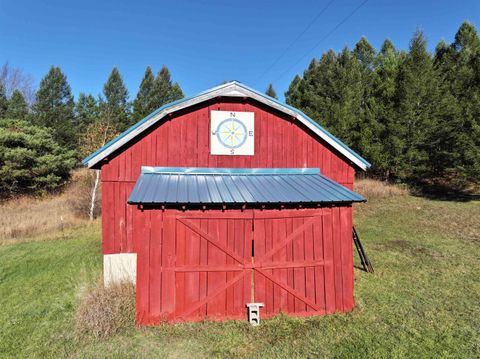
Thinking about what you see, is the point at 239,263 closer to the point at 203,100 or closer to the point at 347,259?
the point at 347,259

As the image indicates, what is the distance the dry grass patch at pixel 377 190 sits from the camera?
75.7ft

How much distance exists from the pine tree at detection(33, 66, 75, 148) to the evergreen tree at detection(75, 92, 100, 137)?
241 centimetres

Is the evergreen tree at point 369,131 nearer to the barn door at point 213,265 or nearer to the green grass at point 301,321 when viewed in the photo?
the green grass at point 301,321

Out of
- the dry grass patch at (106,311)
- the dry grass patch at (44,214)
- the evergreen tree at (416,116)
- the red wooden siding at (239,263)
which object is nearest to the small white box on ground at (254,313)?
the red wooden siding at (239,263)

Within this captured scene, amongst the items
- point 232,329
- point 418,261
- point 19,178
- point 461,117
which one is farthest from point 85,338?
point 461,117

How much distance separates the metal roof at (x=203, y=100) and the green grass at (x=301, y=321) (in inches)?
157

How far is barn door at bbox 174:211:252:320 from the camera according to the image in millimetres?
7055

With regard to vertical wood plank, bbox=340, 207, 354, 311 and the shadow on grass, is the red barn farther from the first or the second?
the shadow on grass

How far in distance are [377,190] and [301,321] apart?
19.0m

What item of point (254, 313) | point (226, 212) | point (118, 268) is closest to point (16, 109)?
point (118, 268)

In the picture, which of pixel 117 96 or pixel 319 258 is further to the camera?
pixel 117 96

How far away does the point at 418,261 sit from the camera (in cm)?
1137

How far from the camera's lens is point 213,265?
7.17 meters

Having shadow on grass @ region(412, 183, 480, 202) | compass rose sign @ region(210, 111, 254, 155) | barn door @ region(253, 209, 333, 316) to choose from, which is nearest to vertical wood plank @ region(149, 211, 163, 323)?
barn door @ region(253, 209, 333, 316)
